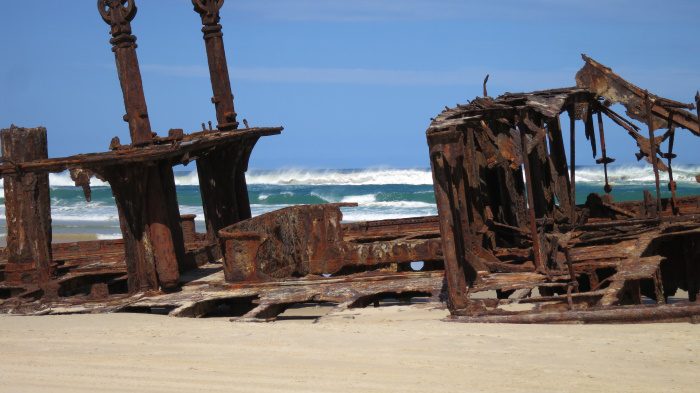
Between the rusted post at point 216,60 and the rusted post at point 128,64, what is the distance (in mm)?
1726

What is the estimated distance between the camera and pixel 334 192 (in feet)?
193

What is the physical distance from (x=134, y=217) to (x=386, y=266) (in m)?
2.95

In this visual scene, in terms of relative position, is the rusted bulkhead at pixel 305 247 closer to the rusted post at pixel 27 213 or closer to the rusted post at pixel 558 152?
the rusted post at pixel 558 152

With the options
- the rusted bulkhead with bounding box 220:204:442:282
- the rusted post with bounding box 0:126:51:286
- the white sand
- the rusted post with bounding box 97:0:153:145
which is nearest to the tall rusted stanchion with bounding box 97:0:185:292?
the rusted post with bounding box 97:0:153:145

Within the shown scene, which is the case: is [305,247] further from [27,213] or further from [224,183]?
[27,213]

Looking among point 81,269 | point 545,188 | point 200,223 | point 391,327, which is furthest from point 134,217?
point 200,223

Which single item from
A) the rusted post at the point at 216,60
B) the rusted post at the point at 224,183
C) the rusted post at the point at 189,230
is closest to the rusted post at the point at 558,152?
the rusted post at the point at 224,183

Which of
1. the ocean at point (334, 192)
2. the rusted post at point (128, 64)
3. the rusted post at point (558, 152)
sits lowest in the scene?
the ocean at point (334, 192)

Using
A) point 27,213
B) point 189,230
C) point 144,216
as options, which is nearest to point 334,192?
point 189,230

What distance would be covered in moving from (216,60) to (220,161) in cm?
146

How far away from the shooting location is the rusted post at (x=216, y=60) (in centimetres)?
1461

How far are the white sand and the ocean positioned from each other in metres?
23.7

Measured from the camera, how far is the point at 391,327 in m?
9.62

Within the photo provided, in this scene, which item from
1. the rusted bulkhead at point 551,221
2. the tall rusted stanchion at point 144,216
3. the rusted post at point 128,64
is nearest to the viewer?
the rusted bulkhead at point 551,221
